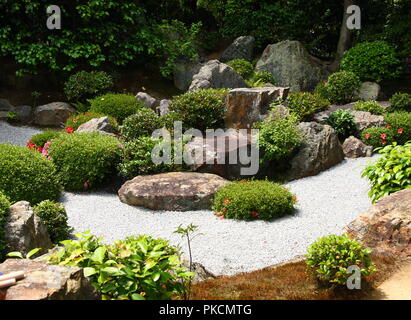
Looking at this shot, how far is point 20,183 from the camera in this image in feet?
28.1

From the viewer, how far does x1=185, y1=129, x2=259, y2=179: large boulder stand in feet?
34.4

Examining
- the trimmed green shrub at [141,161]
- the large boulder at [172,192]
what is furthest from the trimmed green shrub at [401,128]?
the trimmed green shrub at [141,161]

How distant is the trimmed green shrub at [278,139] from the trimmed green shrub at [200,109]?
1.44 metres

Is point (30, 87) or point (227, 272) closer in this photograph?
point (227, 272)

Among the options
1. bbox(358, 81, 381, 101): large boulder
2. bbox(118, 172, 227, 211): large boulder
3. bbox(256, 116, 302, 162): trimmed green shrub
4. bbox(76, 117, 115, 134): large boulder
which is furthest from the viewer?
bbox(358, 81, 381, 101): large boulder

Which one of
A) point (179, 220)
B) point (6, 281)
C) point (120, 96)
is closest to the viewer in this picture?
point (6, 281)

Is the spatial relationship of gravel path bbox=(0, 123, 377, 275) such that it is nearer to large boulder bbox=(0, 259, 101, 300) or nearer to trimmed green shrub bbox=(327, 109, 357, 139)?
trimmed green shrub bbox=(327, 109, 357, 139)

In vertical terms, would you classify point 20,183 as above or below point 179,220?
above

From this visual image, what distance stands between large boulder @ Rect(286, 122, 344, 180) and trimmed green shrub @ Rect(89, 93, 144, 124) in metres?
5.22

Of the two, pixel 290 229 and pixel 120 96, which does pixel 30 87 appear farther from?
pixel 290 229

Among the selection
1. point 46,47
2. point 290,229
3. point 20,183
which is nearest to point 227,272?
point 290,229

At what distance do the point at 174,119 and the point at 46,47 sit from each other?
24.4ft

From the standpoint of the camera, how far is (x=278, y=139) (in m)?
10.8

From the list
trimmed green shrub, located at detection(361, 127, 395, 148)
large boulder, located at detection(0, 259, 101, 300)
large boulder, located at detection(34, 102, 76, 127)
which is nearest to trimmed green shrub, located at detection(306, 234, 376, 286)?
large boulder, located at detection(0, 259, 101, 300)
